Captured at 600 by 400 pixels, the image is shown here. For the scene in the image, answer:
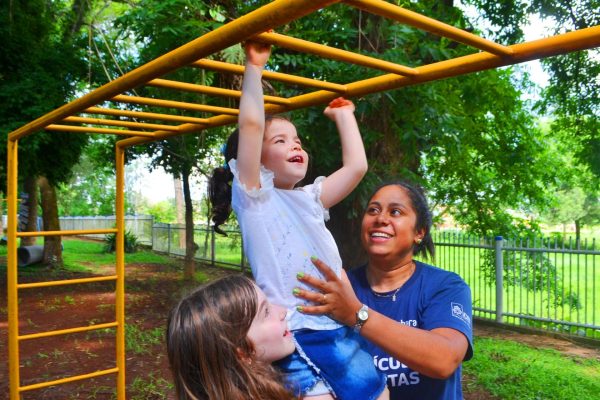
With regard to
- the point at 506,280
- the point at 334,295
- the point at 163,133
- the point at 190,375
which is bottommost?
the point at 506,280

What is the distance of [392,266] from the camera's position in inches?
69.1

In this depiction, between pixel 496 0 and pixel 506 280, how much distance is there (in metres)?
3.31

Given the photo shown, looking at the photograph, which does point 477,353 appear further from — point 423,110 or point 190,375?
point 190,375

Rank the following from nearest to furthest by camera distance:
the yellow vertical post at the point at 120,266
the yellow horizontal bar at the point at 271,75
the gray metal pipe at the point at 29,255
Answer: the yellow horizontal bar at the point at 271,75, the yellow vertical post at the point at 120,266, the gray metal pipe at the point at 29,255

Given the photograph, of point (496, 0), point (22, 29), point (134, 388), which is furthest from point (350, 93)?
point (22, 29)

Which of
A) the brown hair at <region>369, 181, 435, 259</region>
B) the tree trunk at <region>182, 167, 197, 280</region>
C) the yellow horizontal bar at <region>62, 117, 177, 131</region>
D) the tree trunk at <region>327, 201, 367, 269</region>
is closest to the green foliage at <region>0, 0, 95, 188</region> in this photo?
the tree trunk at <region>182, 167, 197, 280</region>

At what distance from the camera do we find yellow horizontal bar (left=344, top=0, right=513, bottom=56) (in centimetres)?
117

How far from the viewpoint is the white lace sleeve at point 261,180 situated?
1550 millimetres

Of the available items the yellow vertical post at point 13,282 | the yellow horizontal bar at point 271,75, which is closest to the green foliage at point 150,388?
the yellow vertical post at point 13,282

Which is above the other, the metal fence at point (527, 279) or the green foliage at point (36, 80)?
the green foliage at point (36, 80)

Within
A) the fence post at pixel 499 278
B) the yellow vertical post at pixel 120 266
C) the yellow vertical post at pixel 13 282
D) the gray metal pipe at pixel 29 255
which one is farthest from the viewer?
the gray metal pipe at pixel 29 255

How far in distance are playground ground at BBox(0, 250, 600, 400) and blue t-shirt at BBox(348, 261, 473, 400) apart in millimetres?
3265

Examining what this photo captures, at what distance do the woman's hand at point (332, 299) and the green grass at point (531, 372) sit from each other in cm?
362

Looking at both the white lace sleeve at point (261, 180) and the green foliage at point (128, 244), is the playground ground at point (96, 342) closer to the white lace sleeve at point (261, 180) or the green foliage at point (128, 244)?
the white lace sleeve at point (261, 180)
